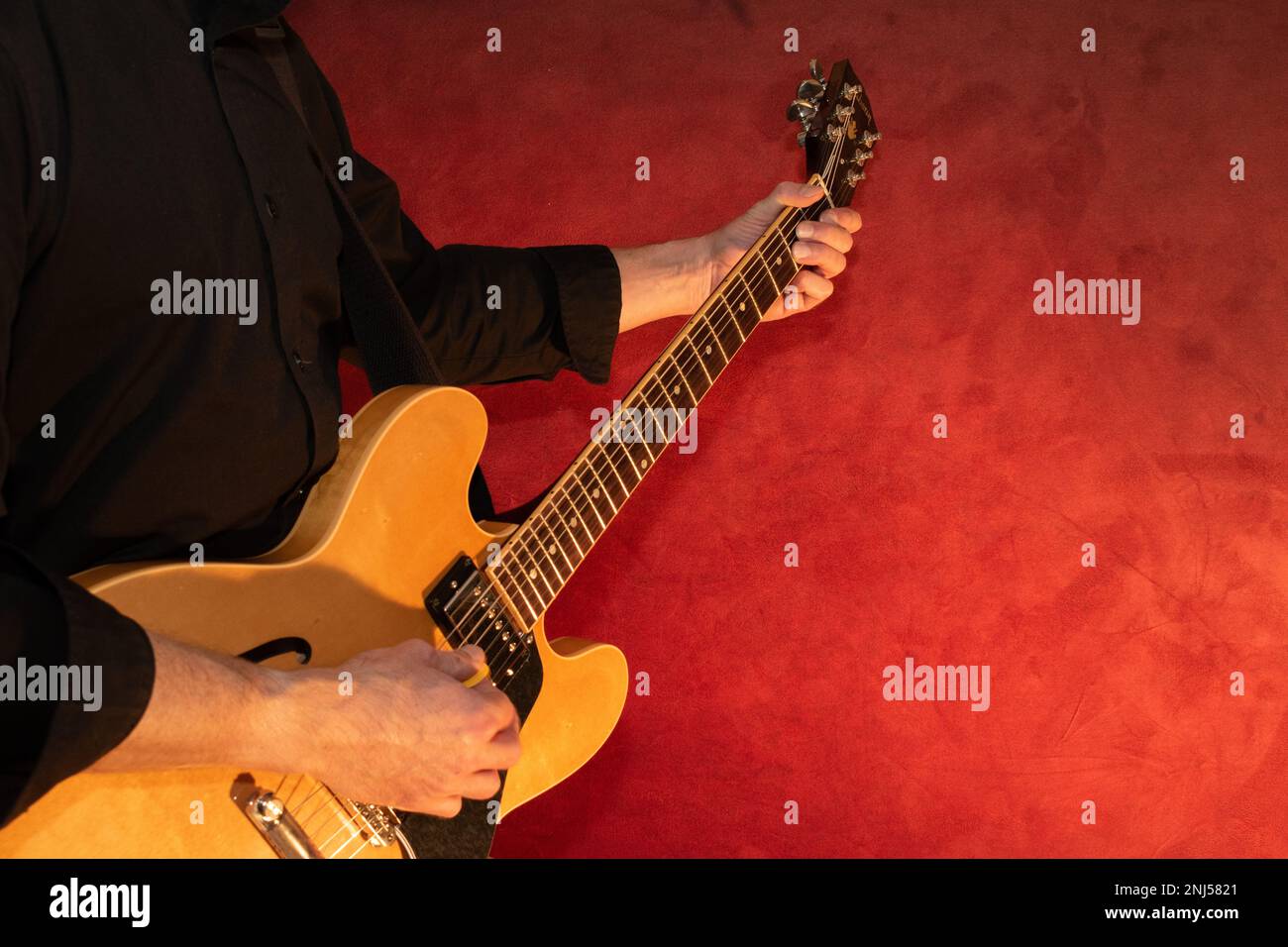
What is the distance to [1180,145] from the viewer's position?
1715mm

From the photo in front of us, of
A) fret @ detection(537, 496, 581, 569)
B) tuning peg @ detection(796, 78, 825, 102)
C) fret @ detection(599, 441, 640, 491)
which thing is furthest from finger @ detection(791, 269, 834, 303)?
fret @ detection(537, 496, 581, 569)

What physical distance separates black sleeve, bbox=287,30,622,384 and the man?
15 centimetres

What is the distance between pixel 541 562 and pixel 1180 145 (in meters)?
1.23

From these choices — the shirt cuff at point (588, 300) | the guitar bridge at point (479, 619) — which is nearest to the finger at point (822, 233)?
the shirt cuff at point (588, 300)

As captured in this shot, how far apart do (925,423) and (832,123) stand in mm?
511

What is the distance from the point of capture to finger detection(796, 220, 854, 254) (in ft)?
4.73

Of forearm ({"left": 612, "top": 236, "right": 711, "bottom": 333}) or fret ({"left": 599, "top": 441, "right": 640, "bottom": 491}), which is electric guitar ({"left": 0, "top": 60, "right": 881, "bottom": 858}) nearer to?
fret ({"left": 599, "top": 441, "right": 640, "bottom": 491})

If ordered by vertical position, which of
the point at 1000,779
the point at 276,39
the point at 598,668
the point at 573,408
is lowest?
the point at 1000,779

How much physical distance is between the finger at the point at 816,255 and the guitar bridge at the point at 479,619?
2.04 feet

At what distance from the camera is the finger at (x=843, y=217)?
4.76ft

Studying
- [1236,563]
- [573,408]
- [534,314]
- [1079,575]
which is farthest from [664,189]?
[1236,563]

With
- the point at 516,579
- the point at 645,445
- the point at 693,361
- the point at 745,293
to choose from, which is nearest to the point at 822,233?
the point at 745,293

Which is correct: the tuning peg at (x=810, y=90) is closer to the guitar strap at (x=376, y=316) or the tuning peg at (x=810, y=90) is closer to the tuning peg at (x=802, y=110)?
the tuning peg at (x=802, y=110)
